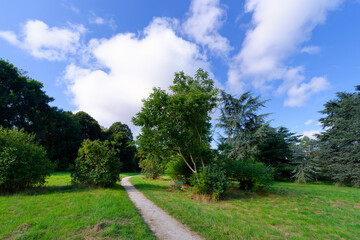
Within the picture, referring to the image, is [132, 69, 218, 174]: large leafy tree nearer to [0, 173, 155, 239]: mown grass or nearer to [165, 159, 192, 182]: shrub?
[165, 159, 192, 182]: shrub

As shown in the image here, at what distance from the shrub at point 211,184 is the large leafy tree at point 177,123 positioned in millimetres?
762

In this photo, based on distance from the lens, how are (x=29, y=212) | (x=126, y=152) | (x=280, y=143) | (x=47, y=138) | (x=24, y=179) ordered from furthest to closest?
(x=126, y=152), (x=47, y=138), (x=280, y=143), (x=24, y=179), (x=29, y=212)

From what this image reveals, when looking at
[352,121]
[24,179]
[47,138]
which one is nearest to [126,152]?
[47,138]

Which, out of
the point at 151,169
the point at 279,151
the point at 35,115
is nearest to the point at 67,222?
the point at 151,169

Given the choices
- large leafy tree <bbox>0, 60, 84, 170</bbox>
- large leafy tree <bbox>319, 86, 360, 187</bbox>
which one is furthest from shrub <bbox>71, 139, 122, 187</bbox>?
large leafy tree <bbox>319, 86, 360, 187</bbox>

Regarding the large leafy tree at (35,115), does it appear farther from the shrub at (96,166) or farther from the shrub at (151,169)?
the shrub at (96,166)

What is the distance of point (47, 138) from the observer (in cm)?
→ 3036

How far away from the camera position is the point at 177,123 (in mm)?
9602

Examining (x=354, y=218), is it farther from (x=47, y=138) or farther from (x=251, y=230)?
(x=47, y=138)

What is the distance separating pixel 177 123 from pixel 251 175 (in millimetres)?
5723

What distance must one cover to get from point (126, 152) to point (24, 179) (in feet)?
113

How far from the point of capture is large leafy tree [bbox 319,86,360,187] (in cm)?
1795

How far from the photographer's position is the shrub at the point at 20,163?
7.03 meters

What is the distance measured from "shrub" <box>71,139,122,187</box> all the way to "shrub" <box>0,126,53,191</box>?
1698mm
